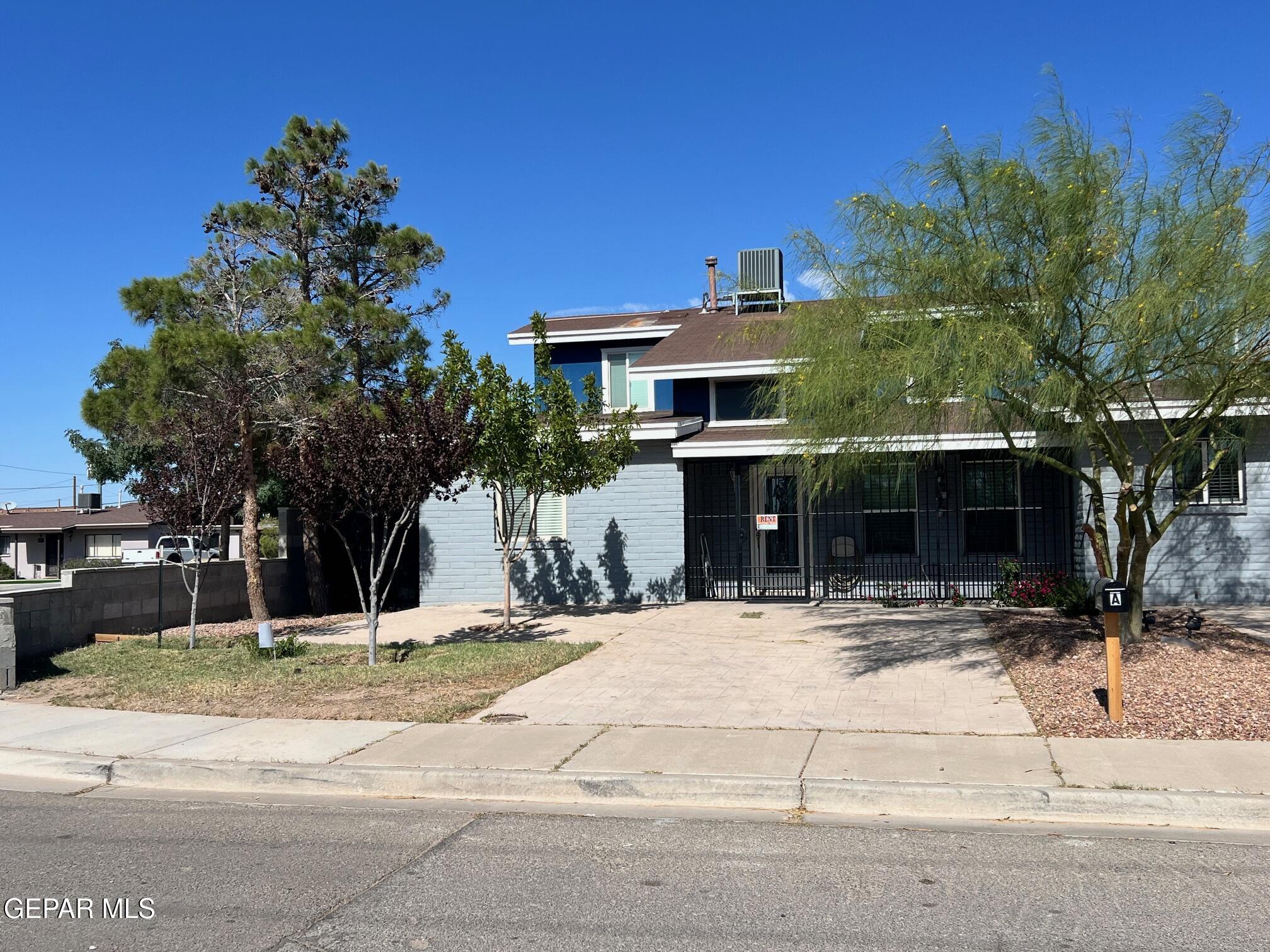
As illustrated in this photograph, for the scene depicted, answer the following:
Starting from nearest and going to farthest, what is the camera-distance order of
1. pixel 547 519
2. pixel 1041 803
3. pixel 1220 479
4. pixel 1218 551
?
pixel 1041 803 → pixel 1218 551 → pixel 1220 479 → pixel 547 519

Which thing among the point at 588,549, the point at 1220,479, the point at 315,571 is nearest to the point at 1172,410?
the point at 1220,479

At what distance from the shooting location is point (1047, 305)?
30.4ft

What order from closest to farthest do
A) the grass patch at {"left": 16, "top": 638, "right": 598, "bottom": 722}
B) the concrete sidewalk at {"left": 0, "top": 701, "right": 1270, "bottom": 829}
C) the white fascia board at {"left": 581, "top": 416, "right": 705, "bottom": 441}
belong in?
the concrete sidewalk at {"left": 0, "top": 701, "right": 1270, "bottom": 829} → the grass patch at {"left": 16, "top": 638, "right": 598, "bottom": 722} → the white fascia board at {"left": 581, "top": 416, "right": 705, "bottom": 441}

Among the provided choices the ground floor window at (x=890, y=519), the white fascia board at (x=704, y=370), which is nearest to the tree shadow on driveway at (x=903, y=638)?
the ground floor window at (x=890, y=519)

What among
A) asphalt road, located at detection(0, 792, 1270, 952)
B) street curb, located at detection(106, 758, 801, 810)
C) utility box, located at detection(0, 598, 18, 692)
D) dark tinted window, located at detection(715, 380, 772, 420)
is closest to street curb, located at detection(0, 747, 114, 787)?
street curb, located at detection(106, 758, 801, 810)

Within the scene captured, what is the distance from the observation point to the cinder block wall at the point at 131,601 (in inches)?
540

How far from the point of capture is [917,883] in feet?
17.2

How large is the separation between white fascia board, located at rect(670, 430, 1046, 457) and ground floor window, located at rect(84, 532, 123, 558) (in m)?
36.6

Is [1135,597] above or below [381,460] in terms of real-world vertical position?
below

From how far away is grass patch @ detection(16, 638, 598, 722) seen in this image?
10016mm

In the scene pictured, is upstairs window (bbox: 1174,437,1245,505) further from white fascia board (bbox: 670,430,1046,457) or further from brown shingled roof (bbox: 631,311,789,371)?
brown shingled roof (bbox: 631,311,789,371)

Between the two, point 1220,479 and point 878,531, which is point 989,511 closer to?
point 878,531

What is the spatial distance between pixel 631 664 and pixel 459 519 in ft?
27.5

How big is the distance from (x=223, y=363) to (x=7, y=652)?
228 inches
